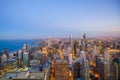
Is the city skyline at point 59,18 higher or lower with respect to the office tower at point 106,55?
higher

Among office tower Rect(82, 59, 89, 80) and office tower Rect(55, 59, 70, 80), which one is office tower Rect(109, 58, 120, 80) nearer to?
office tower Rect(82, 59, 89, 80)

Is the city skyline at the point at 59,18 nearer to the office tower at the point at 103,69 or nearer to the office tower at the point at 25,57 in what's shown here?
the office tower at the point at 25,57

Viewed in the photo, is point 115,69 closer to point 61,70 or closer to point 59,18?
point 61,70

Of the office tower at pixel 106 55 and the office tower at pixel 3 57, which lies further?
the office tower at pixel 106 55

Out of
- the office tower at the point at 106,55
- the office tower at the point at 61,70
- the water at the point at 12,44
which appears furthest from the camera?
the office tower at the point at 106,55

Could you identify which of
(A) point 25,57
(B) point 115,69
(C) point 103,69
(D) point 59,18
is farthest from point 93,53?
(A) point 25,57

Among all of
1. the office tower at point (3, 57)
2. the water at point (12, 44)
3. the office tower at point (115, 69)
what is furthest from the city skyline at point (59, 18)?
the office tower at point (115, 69)
